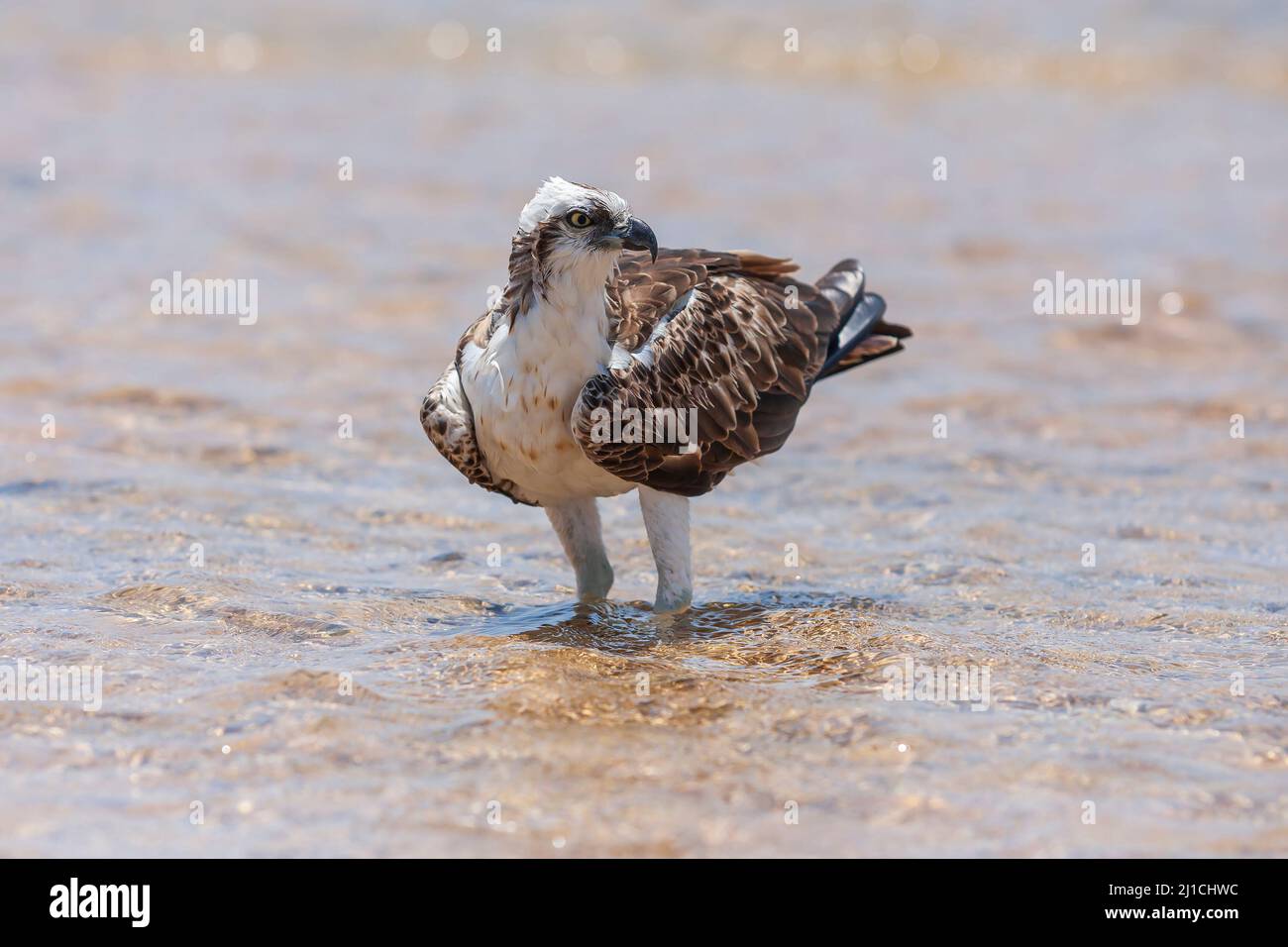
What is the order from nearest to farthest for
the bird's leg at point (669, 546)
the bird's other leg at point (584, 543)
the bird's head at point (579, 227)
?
the bird's head at point (579, 227)
the bird's leg at point (669, 546)
the bird's other leg at point (584, 543)

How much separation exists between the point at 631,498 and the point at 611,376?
274 centimetres

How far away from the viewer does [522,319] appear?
648 centimetres

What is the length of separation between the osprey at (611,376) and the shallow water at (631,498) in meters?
0.61

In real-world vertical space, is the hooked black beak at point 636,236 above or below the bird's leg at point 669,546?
above

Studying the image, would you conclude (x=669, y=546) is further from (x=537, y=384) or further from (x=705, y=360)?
(x=537, y=384)

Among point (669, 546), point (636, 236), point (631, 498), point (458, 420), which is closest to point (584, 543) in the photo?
point (669, 546)

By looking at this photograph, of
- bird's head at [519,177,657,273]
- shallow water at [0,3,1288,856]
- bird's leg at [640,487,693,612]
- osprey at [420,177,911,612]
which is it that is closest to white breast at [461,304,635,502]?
osprey at [420,177,911,612]

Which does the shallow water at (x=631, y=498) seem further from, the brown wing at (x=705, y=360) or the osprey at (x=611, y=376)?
the brown wing at (x=705, y=360)

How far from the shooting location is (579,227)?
6.35m

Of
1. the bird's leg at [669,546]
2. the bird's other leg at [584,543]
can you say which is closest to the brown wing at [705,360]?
the bird's leg at [669,546]

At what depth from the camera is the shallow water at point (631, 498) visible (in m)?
5.11

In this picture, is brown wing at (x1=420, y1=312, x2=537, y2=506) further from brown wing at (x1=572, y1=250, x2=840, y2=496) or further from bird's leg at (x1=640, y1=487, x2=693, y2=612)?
bird's leg at (x1=640, y1=487, x2=693, y2=612)

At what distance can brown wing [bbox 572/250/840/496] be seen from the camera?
6566mm
